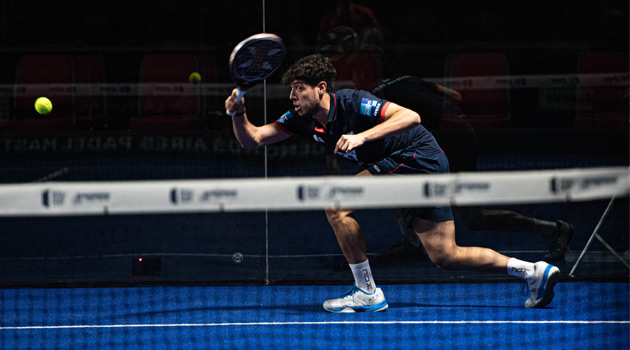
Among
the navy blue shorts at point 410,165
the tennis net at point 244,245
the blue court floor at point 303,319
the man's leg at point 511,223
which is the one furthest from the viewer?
the tennis net at point 244,245

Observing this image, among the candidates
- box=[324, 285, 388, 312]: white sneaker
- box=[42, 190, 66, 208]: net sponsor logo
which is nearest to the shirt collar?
box=[324, 285, 388, 312]: white sneaker

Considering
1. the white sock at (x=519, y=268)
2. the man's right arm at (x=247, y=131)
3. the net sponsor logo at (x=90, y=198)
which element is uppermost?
the man's right arm at (x=247, y=131)

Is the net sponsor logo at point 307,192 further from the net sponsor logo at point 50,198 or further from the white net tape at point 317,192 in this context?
the net sponsor logo at point 50,198

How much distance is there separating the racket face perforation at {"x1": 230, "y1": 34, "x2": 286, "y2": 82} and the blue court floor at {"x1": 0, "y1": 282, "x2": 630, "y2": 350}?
1360 millimetres

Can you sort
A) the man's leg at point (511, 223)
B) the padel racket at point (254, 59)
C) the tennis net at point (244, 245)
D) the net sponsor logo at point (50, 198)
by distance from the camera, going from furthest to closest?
the tennis net at point (244, 245), the man's leg at point (511, 223), the padel racket at point (254, 59), the net sponsor logo at point (50, 198)

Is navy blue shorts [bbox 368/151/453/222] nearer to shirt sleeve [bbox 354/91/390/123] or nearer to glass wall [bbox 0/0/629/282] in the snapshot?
shirt sleeve [bbox 354/91/390/123]

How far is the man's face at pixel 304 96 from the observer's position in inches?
172

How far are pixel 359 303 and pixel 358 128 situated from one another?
3.47ft

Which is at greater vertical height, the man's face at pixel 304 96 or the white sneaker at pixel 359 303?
the man's face at pixel 304 96

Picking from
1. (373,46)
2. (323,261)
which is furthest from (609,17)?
(323,261)

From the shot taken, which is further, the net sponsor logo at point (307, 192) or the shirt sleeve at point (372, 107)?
the shirt sleeve at point (372, 107)

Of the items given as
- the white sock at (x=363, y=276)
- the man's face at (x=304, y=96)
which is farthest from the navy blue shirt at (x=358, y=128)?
the white sock at (x=363, y=276)

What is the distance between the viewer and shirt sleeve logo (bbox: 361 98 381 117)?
432 cm

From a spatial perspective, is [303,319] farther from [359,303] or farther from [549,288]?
[549,288]
